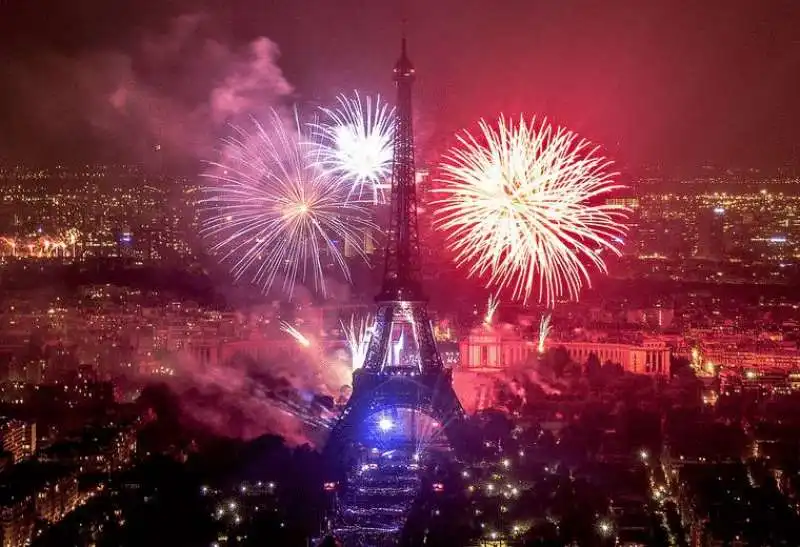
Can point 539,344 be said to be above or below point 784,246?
below

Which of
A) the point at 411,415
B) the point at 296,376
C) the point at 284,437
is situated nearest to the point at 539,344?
the point at 296,376

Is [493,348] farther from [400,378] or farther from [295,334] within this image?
[400,378]

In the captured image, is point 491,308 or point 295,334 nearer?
point 295,334

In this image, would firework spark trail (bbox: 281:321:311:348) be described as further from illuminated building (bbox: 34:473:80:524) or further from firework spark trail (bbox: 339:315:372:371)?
illuminated building (bbox: 34:473:80:524)

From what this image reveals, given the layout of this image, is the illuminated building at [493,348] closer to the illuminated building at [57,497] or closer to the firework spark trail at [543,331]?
the firework spark trail at [543,331]

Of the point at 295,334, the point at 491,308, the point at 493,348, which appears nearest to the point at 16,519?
the point at 295,334

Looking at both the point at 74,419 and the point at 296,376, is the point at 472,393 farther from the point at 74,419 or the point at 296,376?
the point at 74,419

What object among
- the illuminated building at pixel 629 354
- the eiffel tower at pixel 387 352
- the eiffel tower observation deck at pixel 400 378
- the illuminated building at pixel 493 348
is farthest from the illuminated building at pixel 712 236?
the eiffel tower at pixel 387 352
